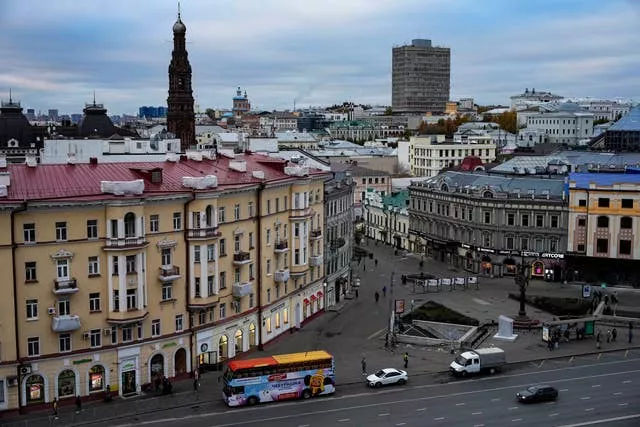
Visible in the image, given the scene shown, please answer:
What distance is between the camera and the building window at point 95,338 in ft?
154

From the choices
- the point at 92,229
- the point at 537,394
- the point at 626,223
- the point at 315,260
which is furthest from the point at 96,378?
the point at 626,223

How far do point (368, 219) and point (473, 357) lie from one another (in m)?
70.1

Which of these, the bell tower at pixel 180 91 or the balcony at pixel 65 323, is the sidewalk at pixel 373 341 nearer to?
the balcony at pixel 65 323

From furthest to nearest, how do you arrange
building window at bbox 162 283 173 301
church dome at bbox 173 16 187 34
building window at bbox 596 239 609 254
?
church dome at bbox 173 16 187 34 → building window at bbox 596 239 609 254 → building window at bbox 162 283 173 301

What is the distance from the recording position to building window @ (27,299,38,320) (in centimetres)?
4525

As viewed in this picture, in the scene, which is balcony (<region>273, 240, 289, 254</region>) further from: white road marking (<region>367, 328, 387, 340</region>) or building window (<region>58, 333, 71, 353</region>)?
building window (<region>58, 333, 71, 353</region>)

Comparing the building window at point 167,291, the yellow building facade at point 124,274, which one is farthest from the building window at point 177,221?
the building window at point 167,291

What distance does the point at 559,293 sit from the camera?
7850 cm

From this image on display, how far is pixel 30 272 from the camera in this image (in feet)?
Result: 148

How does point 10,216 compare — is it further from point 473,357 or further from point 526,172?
point 526,172

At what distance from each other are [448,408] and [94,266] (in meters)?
22.0

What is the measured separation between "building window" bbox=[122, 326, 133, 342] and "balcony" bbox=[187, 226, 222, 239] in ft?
22.6

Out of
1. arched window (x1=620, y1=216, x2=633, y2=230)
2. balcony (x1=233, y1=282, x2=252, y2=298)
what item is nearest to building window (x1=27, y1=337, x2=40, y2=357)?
balcony (x1=233, y1=282, x2=252, y2=298)

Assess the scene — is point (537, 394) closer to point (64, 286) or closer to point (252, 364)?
point (252, 364)
